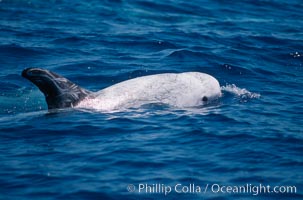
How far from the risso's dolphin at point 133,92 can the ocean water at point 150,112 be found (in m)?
0.37

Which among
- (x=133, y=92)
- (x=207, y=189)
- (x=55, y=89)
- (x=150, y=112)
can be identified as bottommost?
(x=207, y=189)

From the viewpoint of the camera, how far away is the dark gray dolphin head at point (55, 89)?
12.9 meters

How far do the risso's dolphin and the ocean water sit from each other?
37 centimetres

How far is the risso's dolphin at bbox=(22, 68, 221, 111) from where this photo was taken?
43.7 feet

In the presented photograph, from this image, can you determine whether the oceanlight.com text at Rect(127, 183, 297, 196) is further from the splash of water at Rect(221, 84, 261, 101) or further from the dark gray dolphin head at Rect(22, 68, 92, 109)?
the splash of water at Rect(221, 84, 261, 101)

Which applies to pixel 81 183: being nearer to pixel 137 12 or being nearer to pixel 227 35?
pixel 227 35

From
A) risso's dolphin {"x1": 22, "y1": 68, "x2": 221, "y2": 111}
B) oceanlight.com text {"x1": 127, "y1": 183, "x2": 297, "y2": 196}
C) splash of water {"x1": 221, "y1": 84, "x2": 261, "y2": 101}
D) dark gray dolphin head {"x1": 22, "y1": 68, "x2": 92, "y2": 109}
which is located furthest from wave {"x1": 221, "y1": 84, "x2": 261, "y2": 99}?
oceanlight.com text {"x1": 127, "y1": 183, "x2": 297, "y2": 196}

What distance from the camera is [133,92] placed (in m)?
14.3

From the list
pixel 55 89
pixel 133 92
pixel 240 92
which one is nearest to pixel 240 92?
pixel 240 92

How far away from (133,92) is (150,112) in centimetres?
89

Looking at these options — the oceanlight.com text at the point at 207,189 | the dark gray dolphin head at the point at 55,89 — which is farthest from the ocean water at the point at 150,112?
the dark gray dolphin head at the point at 55,89

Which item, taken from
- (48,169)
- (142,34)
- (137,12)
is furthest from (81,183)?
(137,12)

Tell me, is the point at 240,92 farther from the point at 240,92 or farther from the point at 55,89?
the point at 55,89

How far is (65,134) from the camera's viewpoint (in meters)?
12.0
